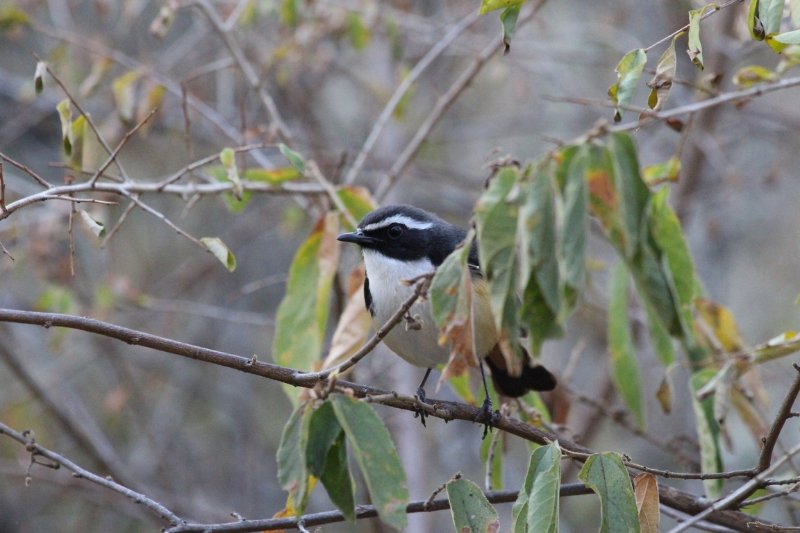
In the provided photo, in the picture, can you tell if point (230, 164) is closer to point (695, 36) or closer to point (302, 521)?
point (302, 521)

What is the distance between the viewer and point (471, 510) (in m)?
2.30

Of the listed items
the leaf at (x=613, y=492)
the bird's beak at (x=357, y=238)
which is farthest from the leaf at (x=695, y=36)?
the bird's beak at (x=357, y=238)

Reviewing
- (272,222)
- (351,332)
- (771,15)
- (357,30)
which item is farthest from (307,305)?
(272,222)

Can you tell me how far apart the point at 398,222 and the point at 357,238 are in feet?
0.60

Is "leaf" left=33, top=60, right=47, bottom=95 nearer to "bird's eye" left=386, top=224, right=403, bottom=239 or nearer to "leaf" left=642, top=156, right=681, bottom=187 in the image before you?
"bird's eye" left=386, top=224, right=403, bottom=239

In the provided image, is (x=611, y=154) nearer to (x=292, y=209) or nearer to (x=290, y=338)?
(x=290, y=338)

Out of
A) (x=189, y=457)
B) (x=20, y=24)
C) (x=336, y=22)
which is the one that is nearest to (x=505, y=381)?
(x=336, y=22)

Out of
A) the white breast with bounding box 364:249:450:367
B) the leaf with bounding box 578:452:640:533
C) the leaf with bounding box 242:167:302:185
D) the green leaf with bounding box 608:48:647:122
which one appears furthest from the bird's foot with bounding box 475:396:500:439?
the leaf with bounding box 242:167:302:185

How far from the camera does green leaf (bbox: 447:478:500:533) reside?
2.29 m

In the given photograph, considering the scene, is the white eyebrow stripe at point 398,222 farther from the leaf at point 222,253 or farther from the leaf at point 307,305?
the leaf at point 222,253

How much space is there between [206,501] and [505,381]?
4578 millimetres

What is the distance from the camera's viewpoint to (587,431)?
5.79m

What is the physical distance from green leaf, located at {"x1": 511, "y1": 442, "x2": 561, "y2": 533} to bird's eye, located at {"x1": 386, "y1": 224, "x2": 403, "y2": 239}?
5.58 ft

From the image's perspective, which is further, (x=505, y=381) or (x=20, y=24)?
(x=20, y=24)
